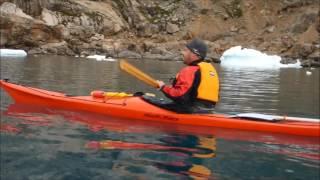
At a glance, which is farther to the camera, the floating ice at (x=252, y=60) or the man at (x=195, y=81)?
the floating ice at (x=252, y=60)

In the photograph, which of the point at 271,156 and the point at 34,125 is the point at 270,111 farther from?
the point at 34,125

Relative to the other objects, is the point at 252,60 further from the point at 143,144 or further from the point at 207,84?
the point at 143,144

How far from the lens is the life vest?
7773 mm

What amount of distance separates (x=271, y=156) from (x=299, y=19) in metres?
49.1

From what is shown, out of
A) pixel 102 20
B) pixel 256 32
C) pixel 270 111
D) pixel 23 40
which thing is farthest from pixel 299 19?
pixel 270 111

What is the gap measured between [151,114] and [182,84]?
87cm

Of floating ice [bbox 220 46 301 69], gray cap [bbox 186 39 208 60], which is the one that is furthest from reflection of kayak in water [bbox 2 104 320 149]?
floating ice [bbox 220 46 301 69]

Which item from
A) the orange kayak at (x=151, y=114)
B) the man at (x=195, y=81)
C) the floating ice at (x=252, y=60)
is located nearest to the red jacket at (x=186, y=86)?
the man at (x=195, y=81)

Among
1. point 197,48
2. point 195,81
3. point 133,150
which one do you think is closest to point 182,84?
point 195,81

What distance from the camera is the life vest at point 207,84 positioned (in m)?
7.77

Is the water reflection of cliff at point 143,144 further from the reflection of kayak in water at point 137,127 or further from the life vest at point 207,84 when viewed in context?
the life vest at point 207,84

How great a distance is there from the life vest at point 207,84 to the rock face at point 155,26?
32.6 meters

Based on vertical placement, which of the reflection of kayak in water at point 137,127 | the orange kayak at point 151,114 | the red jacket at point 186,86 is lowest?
the reflection of kayak in water at point 137,127

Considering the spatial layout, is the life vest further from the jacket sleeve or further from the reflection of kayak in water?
the reflection of kayak in water
